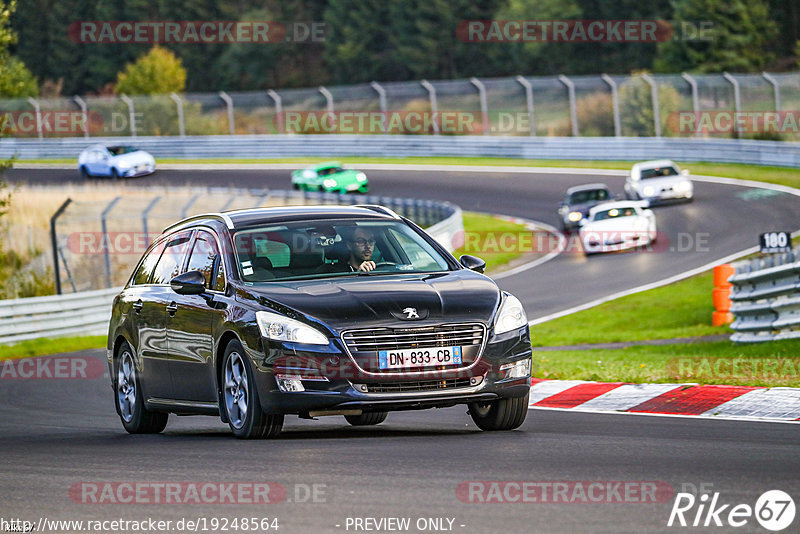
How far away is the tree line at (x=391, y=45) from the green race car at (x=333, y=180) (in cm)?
3209

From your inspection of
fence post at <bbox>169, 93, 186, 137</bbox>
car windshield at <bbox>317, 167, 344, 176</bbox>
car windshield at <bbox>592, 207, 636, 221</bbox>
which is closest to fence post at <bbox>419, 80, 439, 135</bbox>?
car windshield at <bbox>317, 167, 344, 176</bbox>

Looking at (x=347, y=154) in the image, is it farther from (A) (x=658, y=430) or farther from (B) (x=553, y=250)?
(A) (x=658, y=430)

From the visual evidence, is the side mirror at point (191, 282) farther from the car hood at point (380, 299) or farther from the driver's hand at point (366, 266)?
the driver's hand at point (366, 266)

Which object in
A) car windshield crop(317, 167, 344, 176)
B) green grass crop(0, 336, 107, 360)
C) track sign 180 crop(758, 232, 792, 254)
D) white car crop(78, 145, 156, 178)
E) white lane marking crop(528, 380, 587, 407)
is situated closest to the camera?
white lane marking crop(528, 380, 587, 407)

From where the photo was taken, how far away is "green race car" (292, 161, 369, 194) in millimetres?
45969

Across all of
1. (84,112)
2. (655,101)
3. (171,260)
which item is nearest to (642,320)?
(171,260)

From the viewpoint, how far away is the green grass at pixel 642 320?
66.9 feet

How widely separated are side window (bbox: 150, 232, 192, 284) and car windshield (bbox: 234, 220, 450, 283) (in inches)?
36.1

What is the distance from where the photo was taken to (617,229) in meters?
31.7

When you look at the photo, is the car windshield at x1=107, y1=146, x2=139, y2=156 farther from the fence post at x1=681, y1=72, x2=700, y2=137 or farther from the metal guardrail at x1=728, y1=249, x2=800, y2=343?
the metal guardrail at x1=728, y1=249, x2=800, y2=343

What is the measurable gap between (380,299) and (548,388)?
394 centimetres

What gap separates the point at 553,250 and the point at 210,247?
2428 centimetres

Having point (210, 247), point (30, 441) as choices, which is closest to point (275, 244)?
point (210, 247)

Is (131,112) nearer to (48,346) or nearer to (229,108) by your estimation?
(229,108)
